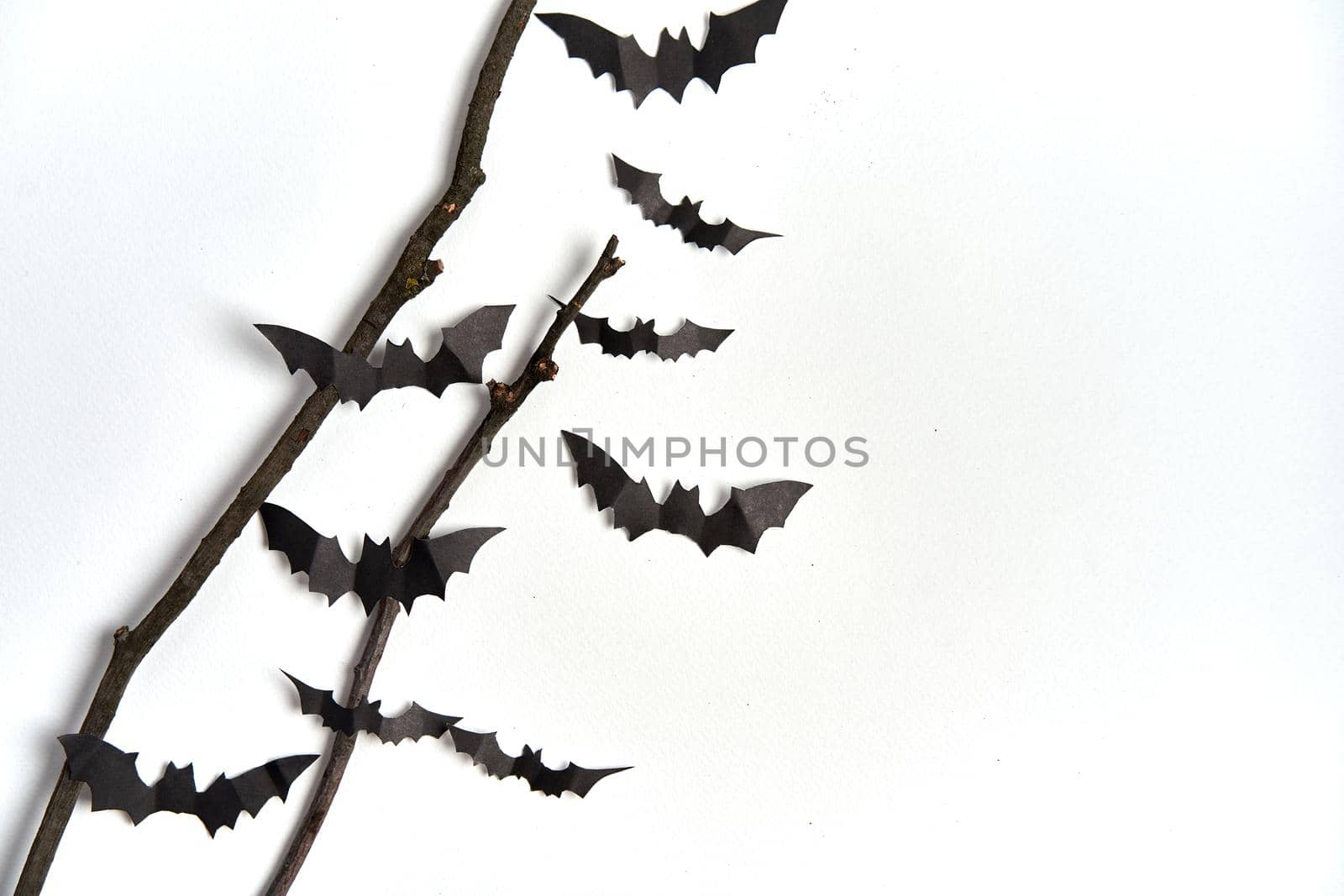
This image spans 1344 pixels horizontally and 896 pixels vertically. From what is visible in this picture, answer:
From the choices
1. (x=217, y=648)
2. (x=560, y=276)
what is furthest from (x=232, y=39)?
(x=217, y=648)

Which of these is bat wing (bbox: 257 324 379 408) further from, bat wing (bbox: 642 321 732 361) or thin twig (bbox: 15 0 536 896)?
bat wing (bbox: 642 321 732 361)

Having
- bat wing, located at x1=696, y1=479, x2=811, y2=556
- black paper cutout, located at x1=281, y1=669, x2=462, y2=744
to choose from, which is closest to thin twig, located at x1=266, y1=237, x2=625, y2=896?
black paper cutout, located at x1=281, y1=669, x2=462, y2=744

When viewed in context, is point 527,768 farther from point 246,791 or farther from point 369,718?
point 246,791

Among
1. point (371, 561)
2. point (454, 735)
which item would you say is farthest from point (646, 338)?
point (454, 735)

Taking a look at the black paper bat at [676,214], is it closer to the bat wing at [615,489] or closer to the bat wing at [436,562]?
the bat wing at [615,489]

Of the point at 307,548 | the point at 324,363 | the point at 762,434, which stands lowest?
the point at 307,548

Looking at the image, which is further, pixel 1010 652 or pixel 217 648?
pixel 1010 652

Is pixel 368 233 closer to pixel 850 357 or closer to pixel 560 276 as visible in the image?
pixel 560 276
